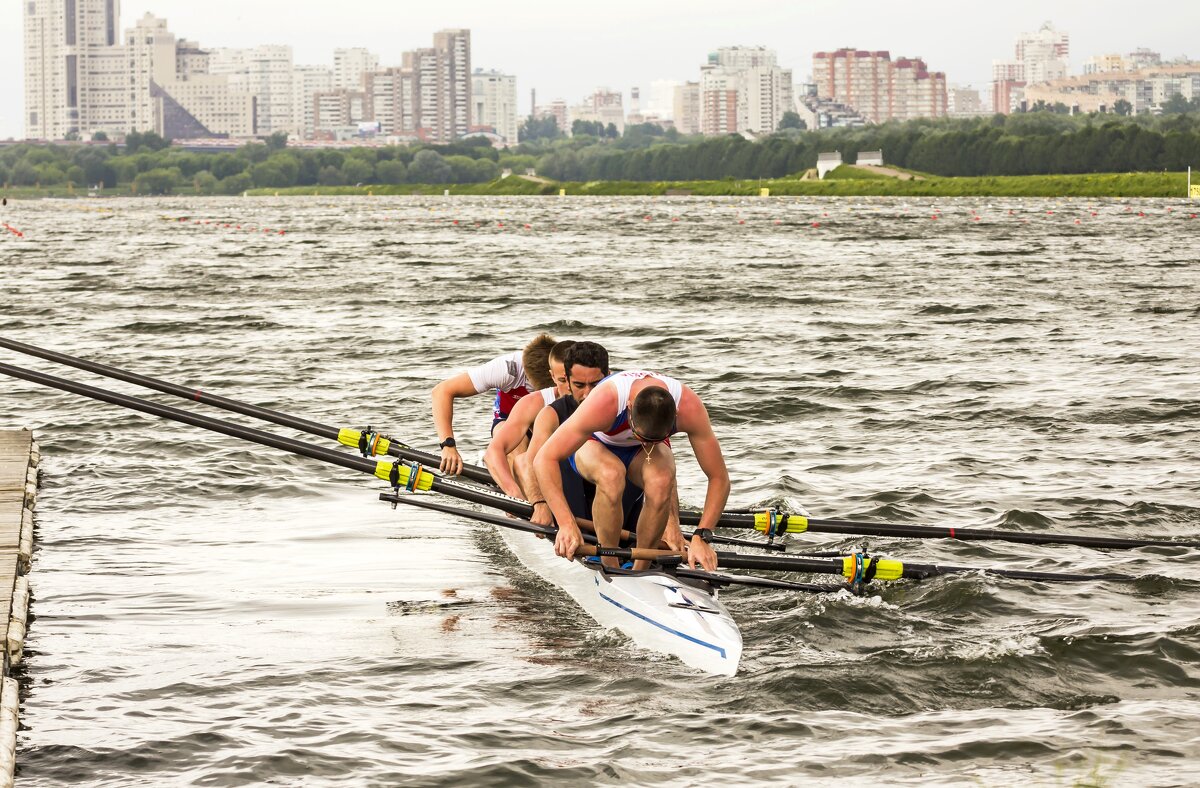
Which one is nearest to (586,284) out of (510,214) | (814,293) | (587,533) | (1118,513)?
(814,293)

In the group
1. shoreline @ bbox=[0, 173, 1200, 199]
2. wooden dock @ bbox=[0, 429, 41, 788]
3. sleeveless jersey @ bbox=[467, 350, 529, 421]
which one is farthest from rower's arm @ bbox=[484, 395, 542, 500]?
shoreline @ bbox=[0, 173, 1200, 199]

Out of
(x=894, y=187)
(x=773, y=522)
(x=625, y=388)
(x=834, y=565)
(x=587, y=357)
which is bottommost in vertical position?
(x=834, y=565)

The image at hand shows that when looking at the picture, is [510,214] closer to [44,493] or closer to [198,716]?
[44,493]

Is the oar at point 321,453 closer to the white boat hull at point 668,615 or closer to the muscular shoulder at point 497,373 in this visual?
the white boat hull at point 668,615

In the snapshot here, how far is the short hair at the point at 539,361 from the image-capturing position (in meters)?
10.4

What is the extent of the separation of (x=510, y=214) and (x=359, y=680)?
293 ft

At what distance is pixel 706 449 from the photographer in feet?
28.8

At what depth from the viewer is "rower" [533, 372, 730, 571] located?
8578 millimetres

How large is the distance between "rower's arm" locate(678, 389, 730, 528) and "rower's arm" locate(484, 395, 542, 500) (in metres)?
1.87

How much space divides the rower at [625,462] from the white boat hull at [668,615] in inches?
7.1

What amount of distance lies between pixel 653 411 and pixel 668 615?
123 centimetres

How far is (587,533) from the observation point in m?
9.38

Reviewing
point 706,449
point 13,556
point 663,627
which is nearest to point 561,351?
point 706,449

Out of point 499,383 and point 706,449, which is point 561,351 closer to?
point 706,449
